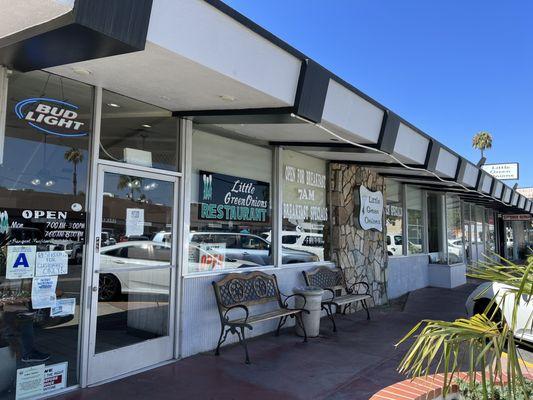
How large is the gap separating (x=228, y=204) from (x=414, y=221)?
26.9 ft

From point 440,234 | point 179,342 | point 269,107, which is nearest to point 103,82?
point 269,107

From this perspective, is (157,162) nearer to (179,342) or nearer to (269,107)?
(269,107)

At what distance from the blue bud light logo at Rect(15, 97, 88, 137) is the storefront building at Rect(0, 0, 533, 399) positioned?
0.04 ft

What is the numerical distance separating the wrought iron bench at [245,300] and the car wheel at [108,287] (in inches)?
52.8

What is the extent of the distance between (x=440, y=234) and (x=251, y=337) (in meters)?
9.98

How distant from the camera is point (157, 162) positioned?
5465 mm

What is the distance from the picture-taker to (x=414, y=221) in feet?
42.9

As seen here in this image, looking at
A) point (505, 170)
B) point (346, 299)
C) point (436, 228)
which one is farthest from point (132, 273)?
point (505, 170)

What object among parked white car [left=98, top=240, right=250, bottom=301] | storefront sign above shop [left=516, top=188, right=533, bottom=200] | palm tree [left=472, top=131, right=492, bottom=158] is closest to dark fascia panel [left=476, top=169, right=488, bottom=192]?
parked white car [left=98, top=240, right=250, bottom=301]

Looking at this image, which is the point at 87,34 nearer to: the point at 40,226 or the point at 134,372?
the point at 40,226

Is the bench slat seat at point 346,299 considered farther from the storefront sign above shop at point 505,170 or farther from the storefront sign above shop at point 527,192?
the storefront sign above shop at point 527,192

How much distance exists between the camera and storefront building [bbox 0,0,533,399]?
348 centimetres

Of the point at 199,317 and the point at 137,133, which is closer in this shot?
the point at 137,133

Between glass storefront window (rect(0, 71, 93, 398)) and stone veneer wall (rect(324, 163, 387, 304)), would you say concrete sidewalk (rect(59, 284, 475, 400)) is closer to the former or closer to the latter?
glass storefront window (rect(0, 71, 93, 398))
